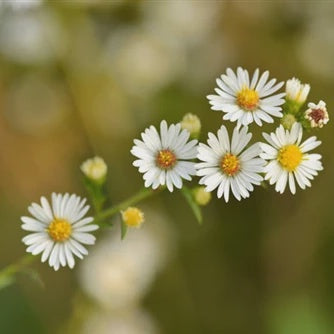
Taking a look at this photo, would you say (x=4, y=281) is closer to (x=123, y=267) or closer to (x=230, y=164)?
(x=230, y=164)

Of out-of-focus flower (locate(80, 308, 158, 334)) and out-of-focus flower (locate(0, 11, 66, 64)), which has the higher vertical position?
out-of-focus flower (locate(0, 11, 66, 64))

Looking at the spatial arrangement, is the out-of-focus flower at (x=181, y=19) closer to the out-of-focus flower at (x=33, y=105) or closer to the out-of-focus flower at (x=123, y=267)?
the out-of-focus flower at (x=33, y=105)

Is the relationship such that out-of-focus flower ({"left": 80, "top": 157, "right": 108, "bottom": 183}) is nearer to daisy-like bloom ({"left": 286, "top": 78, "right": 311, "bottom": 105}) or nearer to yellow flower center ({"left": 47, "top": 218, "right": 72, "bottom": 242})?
yellow flower center ({"left": 47, "top": 218, "right": 72, "bottom": 242})

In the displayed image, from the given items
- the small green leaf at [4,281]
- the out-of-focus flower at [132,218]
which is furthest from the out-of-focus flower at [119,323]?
the out-of-focus flower at [132,218]

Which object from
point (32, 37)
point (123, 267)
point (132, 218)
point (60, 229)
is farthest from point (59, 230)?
point (32, 37)

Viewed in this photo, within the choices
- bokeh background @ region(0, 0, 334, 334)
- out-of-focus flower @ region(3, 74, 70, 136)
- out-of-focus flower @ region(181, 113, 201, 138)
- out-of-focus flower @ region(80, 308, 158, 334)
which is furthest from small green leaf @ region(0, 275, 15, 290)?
out-of-focus flower @ region(3, 74, 70, 136)

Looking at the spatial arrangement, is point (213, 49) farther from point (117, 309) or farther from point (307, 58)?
point (117, 309)
